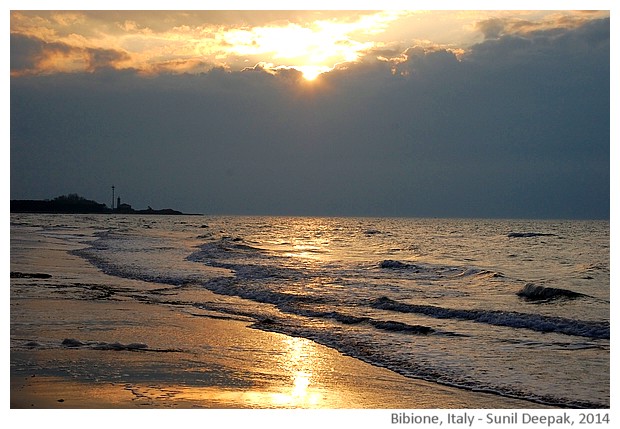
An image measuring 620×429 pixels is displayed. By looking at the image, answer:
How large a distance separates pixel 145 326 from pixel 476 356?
661cm

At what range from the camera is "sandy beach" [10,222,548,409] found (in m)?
8.62

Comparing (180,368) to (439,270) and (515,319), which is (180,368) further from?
(439,270)

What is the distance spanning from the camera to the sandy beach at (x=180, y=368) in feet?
28.3

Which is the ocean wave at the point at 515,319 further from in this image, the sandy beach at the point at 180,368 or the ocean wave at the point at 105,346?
the ocean wave at the point at 105,346

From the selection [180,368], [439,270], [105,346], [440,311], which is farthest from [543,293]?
[105,346]

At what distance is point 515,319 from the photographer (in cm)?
1513

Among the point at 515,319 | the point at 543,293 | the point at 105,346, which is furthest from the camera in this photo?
the point at 543,293

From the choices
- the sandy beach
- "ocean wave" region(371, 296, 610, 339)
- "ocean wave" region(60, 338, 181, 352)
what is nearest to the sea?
"ocean wave" region(371, 296, 610, 339)

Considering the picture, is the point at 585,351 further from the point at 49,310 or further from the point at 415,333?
the point at 49,310

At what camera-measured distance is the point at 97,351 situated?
36.2 ft

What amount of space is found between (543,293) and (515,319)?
4698 millimetres

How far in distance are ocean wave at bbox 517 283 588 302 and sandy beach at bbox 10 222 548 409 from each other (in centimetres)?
897

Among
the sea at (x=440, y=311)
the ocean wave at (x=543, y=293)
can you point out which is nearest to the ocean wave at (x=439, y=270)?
the sea at (x=440, y=311)
